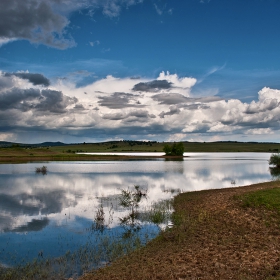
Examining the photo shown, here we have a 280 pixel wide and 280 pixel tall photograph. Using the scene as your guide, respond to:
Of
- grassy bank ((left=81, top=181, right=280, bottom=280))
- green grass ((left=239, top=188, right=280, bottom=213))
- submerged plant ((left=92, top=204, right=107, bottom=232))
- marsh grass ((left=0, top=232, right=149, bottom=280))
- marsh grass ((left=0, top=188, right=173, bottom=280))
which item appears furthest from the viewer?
green grass ((left=239, top=188, right=280, bottom=213))

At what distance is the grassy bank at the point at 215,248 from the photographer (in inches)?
408

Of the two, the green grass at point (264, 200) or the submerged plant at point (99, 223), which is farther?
the green grass at point (264, 200)

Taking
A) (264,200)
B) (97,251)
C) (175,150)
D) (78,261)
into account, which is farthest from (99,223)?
(175,150)

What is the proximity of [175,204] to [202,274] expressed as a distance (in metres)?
15.5

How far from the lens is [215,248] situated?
12.9 meters

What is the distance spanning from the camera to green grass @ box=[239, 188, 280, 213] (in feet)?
62.8

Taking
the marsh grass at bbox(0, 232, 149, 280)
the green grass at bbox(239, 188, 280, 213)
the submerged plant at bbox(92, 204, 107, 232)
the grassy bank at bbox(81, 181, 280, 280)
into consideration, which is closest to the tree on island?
the green grass at bbox(239, 188, 280, 213)

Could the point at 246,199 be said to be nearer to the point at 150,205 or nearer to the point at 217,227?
the point at 217,227

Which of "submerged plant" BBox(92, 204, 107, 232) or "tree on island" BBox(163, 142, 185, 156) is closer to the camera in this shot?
"submerged plant" BBox(92, 204, 107, 232)

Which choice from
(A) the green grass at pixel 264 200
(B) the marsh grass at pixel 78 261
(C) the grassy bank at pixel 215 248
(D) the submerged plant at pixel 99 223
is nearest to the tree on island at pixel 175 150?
(A) the green grass at pixel 264 200

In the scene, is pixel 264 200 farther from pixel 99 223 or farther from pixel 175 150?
pixel 175 150

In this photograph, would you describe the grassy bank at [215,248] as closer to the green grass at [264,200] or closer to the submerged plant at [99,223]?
the green grass at [264,200]

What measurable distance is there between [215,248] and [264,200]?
29.7 feet

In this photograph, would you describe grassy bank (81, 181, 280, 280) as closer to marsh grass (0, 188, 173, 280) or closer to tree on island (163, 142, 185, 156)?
marsh grass (0, 188, 173, 280)
